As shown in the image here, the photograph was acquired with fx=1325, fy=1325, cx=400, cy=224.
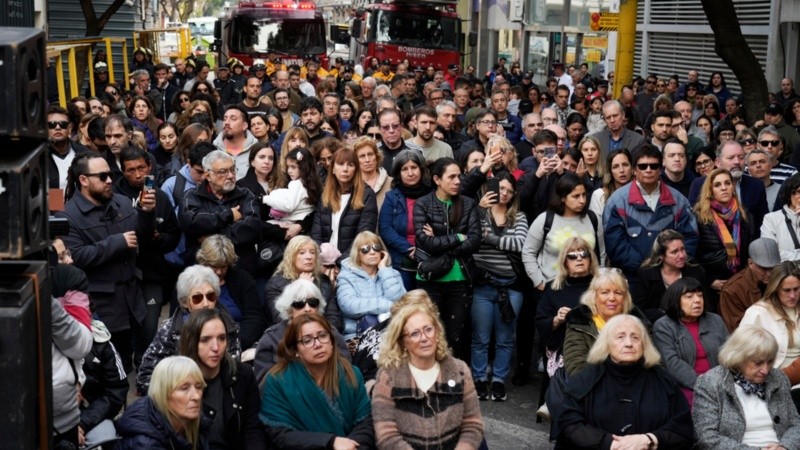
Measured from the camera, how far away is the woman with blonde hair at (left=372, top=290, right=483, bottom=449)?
6914 mm

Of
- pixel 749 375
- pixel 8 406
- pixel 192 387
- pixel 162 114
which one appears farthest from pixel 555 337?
pixel 162 114

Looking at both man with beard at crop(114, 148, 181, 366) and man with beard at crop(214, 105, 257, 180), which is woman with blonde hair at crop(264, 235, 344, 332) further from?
man with beard at crop(214, 105, 257, 180)

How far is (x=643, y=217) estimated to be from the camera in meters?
9.96

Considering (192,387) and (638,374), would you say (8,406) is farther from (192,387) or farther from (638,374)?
(638,374)

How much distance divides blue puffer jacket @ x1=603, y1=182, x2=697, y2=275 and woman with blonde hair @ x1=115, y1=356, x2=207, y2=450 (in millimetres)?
4478

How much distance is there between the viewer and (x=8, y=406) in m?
3.49

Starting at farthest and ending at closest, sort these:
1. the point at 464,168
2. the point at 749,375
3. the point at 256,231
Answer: the point at 464,168 < the point at 256,231 < the point at 749,375

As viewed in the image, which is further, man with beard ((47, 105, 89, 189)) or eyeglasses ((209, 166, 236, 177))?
man with beard ((47, 105, 89, 189))

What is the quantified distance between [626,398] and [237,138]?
5.58 m

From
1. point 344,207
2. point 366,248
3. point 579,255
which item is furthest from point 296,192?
point 579,255

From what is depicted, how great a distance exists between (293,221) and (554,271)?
2.01 metres

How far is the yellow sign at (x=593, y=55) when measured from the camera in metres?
38.1

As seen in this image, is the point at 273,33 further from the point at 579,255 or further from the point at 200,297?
the point at 200,297

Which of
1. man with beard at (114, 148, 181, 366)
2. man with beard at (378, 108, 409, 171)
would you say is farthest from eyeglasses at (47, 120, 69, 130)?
man with beard at (378, 108, 409, 171)
